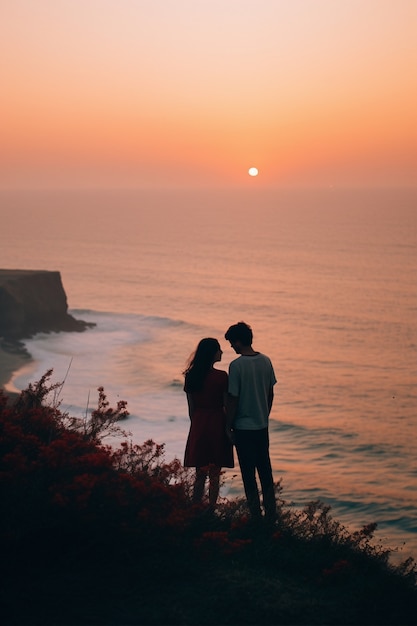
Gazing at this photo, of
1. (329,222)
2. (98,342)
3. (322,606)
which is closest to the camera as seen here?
(322,606)

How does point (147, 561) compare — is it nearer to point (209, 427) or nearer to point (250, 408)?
point (209, 427)

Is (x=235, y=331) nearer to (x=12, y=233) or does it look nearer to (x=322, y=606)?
(x=322, y=606)

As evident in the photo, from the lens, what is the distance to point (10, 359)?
4328cm

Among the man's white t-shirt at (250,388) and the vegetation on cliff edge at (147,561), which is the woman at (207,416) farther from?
the vegetation on cliff edge at (147,561)

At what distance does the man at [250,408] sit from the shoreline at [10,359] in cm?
2897

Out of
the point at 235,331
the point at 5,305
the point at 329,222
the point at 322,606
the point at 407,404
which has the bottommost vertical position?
the point at 322,606

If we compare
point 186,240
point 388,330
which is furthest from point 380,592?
point 186,240

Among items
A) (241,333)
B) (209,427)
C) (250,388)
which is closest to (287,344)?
(209,427)

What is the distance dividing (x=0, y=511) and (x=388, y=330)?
2334 inches

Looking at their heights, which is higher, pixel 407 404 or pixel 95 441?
pixel 407 404

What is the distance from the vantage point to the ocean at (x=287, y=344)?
94.0 ft

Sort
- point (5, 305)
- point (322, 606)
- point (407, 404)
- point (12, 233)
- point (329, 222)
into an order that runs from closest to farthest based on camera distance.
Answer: point (322, 606) → point (407, 404) → point (5, 305) → point (12, 233) → point (329, 222)

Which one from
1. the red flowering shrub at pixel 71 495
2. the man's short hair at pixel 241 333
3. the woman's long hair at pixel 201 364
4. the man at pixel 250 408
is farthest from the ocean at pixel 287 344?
the man's short hair at pixel 241 333

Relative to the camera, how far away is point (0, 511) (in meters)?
6.42
